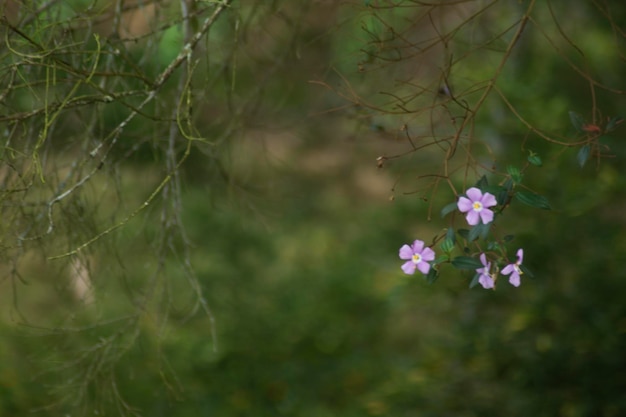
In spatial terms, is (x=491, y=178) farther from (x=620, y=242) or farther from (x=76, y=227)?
(x=76, y=227)

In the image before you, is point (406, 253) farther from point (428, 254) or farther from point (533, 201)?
point (533, 201)

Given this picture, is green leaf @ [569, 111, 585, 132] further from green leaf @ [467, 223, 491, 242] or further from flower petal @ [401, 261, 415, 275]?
flower petal @ [401, 261, 415, 275]

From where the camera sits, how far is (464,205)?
7.01ft

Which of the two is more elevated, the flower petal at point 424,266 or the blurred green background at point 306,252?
the blurred green background at point 306,252

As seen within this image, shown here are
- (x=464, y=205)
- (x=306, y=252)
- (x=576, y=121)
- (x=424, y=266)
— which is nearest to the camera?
(x=464, y=205)

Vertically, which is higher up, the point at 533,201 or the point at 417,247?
the point at 533,201

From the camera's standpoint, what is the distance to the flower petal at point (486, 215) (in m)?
2.15

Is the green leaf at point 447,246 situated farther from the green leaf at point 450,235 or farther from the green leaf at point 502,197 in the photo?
the green leaf at point 502,197

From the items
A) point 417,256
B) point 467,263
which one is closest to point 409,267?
point 417,256

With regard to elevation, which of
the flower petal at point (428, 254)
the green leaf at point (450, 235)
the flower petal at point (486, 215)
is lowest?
the flower petal at point (428, 254)

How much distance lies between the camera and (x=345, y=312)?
5715 mm

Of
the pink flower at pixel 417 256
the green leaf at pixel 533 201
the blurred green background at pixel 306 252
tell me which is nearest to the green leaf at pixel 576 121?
the green leaf at pixel 533 201

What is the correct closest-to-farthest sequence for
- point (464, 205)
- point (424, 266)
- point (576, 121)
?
1. point (464, 205)
2. point (424, 266)
3. point (576, 121)

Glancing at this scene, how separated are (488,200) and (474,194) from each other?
0.04m
